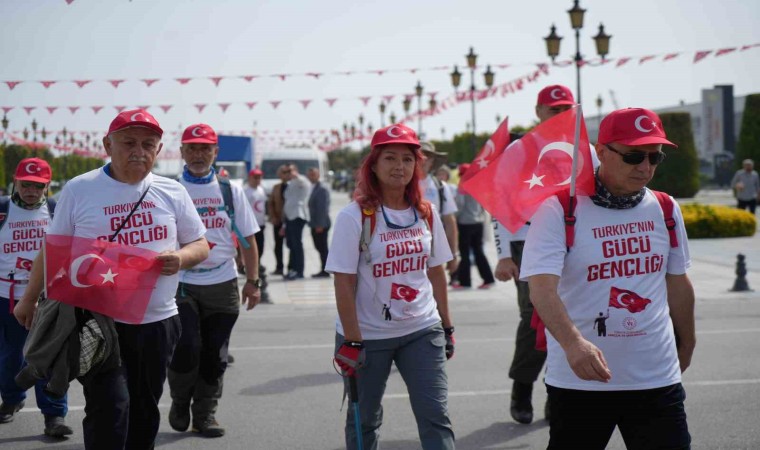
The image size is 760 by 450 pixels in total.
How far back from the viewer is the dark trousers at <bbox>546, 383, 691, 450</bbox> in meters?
3.64

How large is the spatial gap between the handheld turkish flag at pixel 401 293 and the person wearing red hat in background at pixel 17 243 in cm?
Answer: 301

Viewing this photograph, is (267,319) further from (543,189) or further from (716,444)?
(543,189)

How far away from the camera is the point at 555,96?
6.21 m

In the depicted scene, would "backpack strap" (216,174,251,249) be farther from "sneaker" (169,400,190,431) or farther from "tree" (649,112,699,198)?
"tree" (649,112,699,198)

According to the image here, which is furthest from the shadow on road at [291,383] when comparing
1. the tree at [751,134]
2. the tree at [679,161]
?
the tree at [751,134]

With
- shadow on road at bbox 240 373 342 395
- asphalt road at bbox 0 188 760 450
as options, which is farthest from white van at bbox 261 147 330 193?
shadow on road at bbox 240 373 342 395

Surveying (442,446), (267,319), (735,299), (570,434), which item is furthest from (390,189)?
(735,299)

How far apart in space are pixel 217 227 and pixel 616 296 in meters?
3.49

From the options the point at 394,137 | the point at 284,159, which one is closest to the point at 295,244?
the point at 394,137

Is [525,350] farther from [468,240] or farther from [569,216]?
[468,240]

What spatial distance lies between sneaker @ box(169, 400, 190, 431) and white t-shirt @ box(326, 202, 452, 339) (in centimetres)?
209

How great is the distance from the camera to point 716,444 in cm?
591

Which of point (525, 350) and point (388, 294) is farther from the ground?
point (388, 294)

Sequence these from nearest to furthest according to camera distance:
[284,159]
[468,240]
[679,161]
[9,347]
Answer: [9,347]
[468,240]
[284,159]
[679,161]
